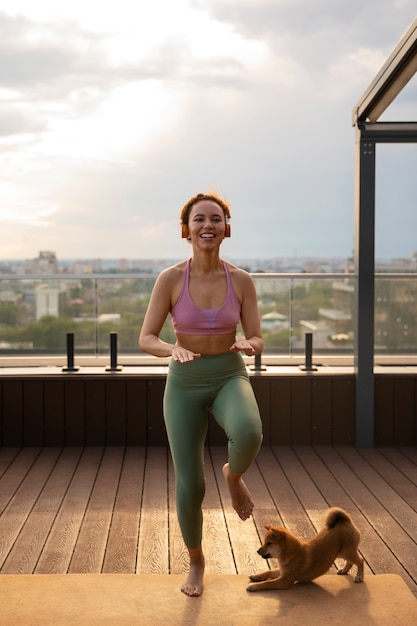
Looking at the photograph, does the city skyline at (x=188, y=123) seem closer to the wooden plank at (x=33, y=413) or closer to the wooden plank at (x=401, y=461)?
the wooden plank at (x=33, y=413)

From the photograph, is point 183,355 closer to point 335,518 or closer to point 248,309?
point 248,309

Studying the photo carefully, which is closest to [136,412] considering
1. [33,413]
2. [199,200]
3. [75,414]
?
[75,414]

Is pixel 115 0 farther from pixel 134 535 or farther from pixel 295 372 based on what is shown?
pixel 134 535

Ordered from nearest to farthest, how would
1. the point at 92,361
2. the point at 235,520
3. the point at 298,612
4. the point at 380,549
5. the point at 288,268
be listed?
the point at 298,612, the point at 380,549, the point at 235,520, the point at 92,361, the point at 288,268

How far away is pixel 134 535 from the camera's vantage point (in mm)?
3980

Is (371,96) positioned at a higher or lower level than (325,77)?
lower

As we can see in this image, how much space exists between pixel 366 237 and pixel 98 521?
2.85 metres

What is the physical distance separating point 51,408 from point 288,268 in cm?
241

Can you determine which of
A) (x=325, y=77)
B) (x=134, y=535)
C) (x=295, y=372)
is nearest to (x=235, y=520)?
(x=134, y=535)

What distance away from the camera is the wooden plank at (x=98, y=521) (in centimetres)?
361

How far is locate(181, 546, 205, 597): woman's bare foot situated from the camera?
321 cm

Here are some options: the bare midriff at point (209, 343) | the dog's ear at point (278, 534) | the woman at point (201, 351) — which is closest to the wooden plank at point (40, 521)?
the woman at point (201, 351)

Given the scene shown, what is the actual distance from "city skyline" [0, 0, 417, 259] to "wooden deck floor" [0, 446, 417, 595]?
1.44m

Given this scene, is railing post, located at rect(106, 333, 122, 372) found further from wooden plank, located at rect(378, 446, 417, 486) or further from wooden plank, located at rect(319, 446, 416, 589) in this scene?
wooden plank, located at rect(378, 446, 417, 486)
